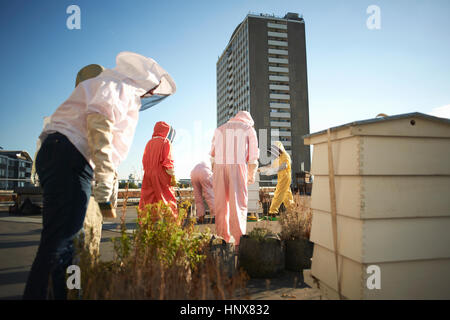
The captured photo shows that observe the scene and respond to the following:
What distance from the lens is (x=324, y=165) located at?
2604 mm

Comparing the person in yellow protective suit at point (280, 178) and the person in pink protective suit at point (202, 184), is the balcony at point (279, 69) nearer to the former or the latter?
the person in yellow protective suit at point (280, 178)

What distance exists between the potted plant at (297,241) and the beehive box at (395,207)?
3.82ft

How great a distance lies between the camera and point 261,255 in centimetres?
323

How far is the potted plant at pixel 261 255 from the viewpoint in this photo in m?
3.21

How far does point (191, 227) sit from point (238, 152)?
88.2 inches

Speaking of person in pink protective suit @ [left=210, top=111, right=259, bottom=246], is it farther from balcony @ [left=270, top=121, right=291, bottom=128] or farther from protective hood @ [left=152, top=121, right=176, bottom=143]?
balcony @ [left=270, top=121, right=291, bottom=128]

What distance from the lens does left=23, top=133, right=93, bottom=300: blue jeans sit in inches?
73.4

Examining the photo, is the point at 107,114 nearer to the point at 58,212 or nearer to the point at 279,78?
the point at 58,212

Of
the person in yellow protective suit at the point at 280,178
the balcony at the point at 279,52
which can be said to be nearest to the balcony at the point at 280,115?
the balcony at the point at 279,52

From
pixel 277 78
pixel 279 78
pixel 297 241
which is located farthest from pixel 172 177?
pixel 279 78

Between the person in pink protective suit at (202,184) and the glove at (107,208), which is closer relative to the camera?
the glove at (107,208)

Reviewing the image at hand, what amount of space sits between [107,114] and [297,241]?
109 inches

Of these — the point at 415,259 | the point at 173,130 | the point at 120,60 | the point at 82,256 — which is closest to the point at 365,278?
the point at 415,259

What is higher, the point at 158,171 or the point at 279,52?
the point at 279,52
